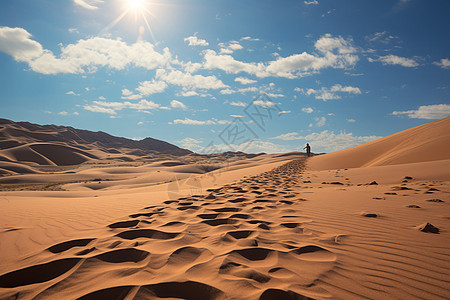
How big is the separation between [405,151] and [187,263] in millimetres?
17327

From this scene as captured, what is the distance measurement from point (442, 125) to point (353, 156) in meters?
6.27

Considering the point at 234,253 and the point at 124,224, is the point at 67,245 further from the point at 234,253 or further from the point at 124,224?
the point at 234,253

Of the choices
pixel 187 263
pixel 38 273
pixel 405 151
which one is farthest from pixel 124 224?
pixel 405 151

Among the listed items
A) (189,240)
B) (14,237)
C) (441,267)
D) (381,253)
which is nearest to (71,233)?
(14,237)

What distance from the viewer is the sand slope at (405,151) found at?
12.9 meters

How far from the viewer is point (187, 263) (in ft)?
6.59

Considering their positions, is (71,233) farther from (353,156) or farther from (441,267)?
(353,156)

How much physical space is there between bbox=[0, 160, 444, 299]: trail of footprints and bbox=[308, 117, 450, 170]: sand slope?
45.8 ft

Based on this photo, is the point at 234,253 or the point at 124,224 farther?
the point at 124,224

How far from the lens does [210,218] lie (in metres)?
3.60

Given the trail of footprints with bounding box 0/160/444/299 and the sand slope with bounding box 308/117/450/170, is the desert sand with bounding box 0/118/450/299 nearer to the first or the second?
the trail of footprints with bounding box 0/160/444/299

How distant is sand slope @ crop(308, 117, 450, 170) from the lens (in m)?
12.9

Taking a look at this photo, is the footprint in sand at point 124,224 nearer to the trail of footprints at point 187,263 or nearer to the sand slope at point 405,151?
the trail of footprints at point 187,263

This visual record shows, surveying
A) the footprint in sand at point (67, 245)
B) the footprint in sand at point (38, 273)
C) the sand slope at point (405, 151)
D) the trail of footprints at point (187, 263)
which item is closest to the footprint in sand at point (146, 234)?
the trail of footprints at point (187, 263)
